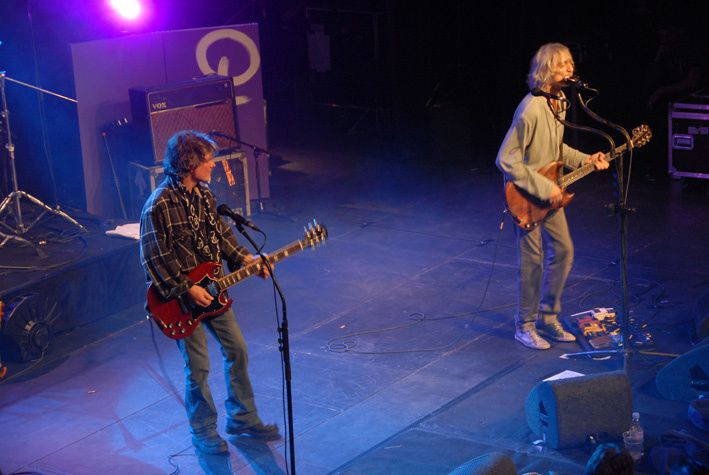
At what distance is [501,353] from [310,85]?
9.76 metres

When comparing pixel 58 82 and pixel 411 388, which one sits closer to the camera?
pixel 411 388

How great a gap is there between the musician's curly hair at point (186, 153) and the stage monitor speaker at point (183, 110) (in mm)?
4529

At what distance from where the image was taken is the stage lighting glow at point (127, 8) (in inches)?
437

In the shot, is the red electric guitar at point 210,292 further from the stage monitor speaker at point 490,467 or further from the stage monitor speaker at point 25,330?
the stage monitor speaker at point 25,330

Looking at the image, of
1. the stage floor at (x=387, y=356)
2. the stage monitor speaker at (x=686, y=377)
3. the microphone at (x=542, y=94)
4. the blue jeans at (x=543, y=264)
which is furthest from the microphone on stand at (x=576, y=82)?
the stage floor at (x=387, y=356)

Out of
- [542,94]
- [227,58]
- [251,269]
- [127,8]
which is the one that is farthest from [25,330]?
[127,8]

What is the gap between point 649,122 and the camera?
12672mm

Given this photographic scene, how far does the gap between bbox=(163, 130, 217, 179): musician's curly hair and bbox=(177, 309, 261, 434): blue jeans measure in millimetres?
864

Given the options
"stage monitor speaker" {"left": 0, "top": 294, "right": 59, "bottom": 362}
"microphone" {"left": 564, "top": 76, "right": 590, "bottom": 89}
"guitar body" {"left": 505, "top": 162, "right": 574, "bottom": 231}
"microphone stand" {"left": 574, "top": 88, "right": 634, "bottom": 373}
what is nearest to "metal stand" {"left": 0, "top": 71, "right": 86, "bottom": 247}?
"stage monitor speaker" {"left": 0, "top": 294, "right": 59, "bottom": 362}

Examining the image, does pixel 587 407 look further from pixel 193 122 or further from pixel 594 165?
pixel 193 122

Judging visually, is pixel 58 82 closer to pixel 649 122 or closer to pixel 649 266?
pixel 649 266

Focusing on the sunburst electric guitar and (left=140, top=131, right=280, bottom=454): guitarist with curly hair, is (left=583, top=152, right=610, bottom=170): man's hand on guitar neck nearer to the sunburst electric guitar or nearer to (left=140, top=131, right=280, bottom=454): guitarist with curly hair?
the sunburst electric guitar

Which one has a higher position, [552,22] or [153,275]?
[552,22]

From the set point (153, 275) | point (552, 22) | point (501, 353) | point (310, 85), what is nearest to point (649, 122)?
point (552, 22)
